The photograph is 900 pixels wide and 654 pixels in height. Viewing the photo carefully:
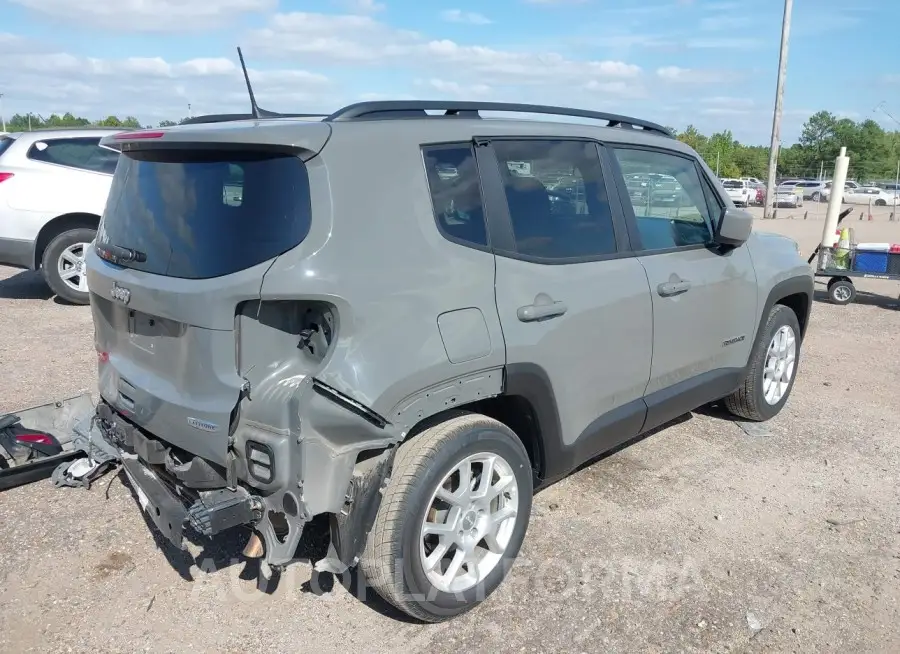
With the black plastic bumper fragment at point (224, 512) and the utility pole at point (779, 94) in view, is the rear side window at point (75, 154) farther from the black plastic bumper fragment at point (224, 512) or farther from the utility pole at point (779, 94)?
the utility pole at point (779, 94)

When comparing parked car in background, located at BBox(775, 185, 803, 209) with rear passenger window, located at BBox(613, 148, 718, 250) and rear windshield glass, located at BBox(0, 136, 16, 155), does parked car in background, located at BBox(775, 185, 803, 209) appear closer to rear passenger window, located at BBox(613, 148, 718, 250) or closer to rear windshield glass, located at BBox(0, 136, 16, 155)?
rear windshield glass, located at BBox(0, 136, 16, 155)

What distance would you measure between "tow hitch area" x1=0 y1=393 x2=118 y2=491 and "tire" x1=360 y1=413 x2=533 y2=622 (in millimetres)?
1761

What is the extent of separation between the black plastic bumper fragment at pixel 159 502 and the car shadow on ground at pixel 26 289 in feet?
21.1

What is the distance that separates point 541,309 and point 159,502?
1.66 m

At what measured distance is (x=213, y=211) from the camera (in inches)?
106

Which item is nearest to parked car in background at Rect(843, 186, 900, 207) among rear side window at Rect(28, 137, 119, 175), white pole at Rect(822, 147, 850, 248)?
white pole at Rect(822, 147, 850, 248)

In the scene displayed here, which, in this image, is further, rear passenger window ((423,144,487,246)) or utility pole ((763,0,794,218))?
utility pole ((763,0,794,218))

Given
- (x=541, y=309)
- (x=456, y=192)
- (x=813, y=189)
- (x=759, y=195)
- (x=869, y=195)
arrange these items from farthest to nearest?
(x=813, y=189) → (x=869, y=195) → (x=759, y=195) → (x=541, y=309) → (x=456, y=192)

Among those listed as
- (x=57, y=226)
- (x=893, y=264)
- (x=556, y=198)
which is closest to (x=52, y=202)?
(x=57, y=226)

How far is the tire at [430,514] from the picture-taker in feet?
8.77

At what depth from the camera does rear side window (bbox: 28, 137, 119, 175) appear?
332 inches

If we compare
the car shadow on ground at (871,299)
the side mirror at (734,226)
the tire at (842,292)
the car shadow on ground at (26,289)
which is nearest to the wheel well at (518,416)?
the side mirror at (734,226)

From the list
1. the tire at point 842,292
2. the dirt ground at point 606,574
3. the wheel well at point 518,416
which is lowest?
the dirt ground at point 606,574

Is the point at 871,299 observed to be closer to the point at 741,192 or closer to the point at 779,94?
the point at 779,94
